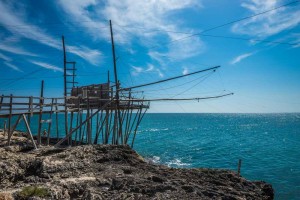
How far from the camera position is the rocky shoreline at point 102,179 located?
7872 millimetres

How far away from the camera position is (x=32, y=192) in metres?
7.40

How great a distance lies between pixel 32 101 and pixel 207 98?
1253cm

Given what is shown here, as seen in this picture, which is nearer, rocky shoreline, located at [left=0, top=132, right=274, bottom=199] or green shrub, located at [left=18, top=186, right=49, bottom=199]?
green shrub, located at [left=18, top=186, right=49, bottom=199]

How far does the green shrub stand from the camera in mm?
7229

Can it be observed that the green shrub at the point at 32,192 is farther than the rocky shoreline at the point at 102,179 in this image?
No

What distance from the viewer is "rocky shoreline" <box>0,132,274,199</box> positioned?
7.87 meters

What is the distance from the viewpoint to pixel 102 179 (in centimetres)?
891

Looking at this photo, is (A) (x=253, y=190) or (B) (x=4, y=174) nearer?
(B) (x=4, y=174)

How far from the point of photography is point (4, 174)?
348 inches

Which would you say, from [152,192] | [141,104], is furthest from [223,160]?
[152,192]

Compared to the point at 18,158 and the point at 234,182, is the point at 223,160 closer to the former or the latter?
the point at 234,182

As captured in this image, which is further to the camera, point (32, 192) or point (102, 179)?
point (102, 179)

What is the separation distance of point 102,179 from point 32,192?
228 centimetres

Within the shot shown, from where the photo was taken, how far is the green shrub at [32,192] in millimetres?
7229
